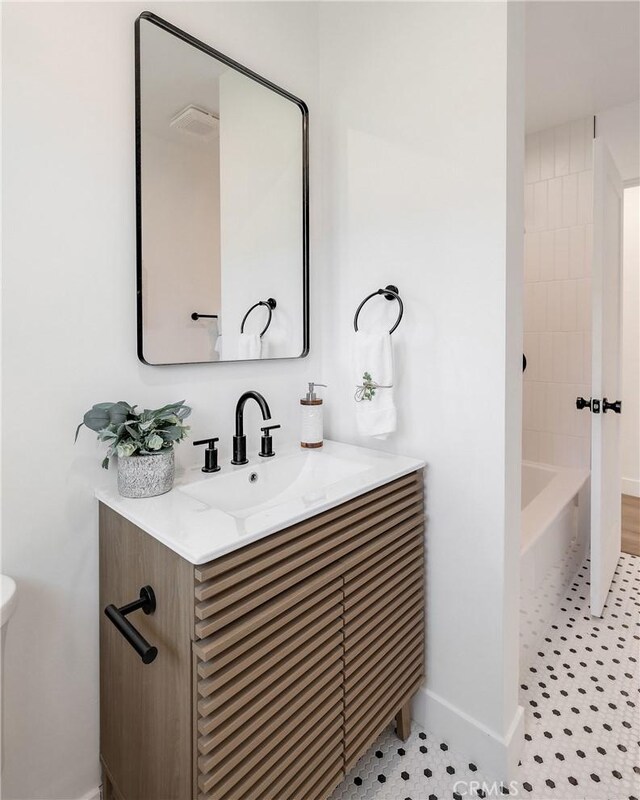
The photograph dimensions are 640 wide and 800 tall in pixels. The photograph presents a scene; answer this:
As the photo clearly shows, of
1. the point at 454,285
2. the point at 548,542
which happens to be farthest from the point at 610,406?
the point at 454,285

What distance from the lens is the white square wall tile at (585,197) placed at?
8.32ft

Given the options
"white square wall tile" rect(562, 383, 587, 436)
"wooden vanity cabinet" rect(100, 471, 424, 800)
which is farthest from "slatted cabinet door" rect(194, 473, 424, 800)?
"white square wall tile" rect(562, 383, 587, 436)

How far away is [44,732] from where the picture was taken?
108 centimetres

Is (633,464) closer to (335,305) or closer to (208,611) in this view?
(335,305)

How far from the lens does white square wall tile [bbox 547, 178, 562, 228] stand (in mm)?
2639

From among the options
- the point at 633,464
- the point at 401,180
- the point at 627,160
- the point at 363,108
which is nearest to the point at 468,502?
the point at 401,180

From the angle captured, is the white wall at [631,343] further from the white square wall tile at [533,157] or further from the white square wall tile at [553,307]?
the white square wall tile at [533,157]

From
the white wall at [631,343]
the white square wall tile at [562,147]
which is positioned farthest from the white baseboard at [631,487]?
the white square wall tile at [562,147]

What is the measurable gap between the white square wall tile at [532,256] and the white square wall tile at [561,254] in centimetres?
10

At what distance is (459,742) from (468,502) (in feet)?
2.45

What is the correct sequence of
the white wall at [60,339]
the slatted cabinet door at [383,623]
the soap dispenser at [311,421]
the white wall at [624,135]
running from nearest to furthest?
the white wall at [60,339]
the slatted cabinet door at [383,623]
the soap dispenser at [311,421]
the white wall at [624,135]

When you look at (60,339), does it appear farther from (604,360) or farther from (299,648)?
(604,360)

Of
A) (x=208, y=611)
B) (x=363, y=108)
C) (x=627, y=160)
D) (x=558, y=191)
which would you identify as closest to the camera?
(x=208, y=611)

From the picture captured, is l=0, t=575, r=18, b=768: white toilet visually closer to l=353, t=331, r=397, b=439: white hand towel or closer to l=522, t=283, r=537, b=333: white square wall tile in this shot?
l=353, t=331, r=397, b=439: white hand towel
